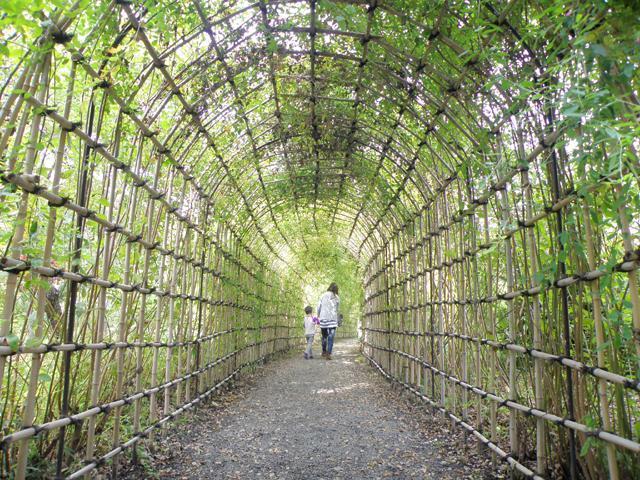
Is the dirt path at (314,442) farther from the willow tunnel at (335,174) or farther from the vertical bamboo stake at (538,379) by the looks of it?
the vertical bamboo stake at (538,379)

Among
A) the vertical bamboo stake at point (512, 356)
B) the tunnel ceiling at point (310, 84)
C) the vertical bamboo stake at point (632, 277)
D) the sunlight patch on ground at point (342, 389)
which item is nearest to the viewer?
the vertical bamboo stake at point (632, 277)

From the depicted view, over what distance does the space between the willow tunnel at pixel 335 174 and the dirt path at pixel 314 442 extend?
9.6 inches

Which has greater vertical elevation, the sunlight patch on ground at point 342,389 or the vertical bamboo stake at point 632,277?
the vertical bamboo stake at point 632,277

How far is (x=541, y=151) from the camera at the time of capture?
2.35 m

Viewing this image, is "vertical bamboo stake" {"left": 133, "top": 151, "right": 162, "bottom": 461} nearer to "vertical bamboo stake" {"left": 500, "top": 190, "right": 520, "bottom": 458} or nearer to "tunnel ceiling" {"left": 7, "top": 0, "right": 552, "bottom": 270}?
"tunnel ceiling" {"left": 7, "top": 0, "right": 552, "bottom": 270}

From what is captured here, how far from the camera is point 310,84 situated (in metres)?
4.43

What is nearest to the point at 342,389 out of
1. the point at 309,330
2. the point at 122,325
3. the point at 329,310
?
the point at 329,310

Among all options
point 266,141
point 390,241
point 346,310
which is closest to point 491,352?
point 266,141

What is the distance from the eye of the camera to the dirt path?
3.13m

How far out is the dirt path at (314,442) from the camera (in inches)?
123

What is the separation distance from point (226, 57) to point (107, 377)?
7.66 ft

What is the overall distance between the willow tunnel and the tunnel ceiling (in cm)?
2

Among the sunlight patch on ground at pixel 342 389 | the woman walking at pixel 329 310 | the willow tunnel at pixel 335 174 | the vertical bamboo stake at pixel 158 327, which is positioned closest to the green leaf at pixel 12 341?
the willow tunnel at pixel 335 174

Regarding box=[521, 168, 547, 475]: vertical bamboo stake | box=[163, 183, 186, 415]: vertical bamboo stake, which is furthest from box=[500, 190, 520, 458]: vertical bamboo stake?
box=[163, 183, 186, 415]: vertical bamboo stake
